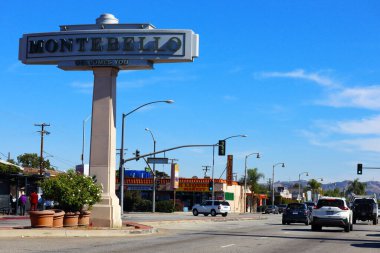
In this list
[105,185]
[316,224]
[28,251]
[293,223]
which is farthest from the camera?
[293,223]

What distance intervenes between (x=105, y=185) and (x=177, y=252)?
11987mm

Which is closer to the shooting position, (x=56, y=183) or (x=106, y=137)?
(x=56, y=183)

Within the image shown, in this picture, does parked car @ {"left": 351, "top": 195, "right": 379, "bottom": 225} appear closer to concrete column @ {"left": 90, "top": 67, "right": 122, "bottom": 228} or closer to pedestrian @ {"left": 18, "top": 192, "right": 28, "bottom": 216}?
concrete column @ {"left": 90, "top": 67, "right": 122, "bottom": 228}

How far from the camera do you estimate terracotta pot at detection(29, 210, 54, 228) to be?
2485 centimetres

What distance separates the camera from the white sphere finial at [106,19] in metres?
30.8

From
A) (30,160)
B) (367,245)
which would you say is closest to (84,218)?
(367,245)

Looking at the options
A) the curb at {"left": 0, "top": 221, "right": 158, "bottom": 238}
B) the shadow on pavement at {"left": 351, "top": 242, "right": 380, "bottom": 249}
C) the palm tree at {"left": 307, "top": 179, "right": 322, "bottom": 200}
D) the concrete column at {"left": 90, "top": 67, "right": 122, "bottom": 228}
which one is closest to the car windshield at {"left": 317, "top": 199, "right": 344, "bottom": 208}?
the shadow on pavement at {"left": 351, "top": 242, "right": 380, "bottom": 249}

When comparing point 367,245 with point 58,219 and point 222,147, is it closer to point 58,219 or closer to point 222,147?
point 58,219

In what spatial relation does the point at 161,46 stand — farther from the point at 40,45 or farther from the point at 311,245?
the point at 311,245

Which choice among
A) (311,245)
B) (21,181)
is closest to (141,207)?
(21,181)

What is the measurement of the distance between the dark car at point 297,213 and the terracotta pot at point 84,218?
61.8 ft

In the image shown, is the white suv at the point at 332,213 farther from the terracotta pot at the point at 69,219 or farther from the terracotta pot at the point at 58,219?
the terracotta pot at the point at 58,219

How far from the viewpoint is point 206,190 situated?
91.1 m

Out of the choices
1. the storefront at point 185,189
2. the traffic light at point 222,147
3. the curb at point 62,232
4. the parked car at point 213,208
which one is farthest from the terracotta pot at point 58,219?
the storefront at point 185,189
